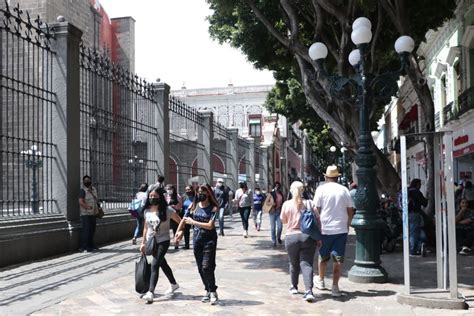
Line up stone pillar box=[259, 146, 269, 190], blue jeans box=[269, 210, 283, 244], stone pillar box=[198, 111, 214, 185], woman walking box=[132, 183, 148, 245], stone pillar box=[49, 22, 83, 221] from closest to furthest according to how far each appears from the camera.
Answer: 1. stone pillar box=[49, 22, 83, 221]
2. woman walking box=[132, 183, 148, 245]
3. blue jeans box=[269, 210, 283, 244]
4. stone pillar box=[198, 111, 214, 185]
5. stone pillar box=[259, 146, 269, 190]

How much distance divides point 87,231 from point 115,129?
325 centimetres

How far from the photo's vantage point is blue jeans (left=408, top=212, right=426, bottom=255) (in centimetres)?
1104

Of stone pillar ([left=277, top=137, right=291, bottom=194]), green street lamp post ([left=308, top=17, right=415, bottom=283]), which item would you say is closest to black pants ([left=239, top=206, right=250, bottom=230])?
green street lamp post ([left=308, top=17, right=415, bottom=283])

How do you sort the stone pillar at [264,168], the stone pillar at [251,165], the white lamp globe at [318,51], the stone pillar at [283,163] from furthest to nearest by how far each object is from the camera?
the stone pillar at [283,163], the stone pillar at [264,168], the stone pillar at [251,165], the white lamp globe at [318,51]

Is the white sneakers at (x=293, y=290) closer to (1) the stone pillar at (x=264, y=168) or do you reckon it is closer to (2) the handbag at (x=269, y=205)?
(2) the handbag at (x=269, y=205)

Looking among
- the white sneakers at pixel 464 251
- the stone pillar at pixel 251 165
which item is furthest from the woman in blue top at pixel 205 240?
the stone pillar at pixel 251 165

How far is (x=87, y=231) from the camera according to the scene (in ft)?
37.6

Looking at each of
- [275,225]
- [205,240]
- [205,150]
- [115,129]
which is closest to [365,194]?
[205,240]

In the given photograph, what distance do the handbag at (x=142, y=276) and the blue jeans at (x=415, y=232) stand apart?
6.11 metres

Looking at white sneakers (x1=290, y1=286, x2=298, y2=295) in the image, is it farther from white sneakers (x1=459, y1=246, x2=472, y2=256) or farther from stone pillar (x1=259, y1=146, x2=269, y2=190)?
stone pillar (x1=259, y1=146, x2=269, y2=190)

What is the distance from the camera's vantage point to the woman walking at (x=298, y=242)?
704cm

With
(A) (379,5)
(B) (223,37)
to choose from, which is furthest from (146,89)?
(A) (379,5)

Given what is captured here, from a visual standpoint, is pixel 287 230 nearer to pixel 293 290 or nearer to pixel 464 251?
pixel 293 290

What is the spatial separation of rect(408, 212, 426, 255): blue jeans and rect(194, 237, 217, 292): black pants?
560 cm
